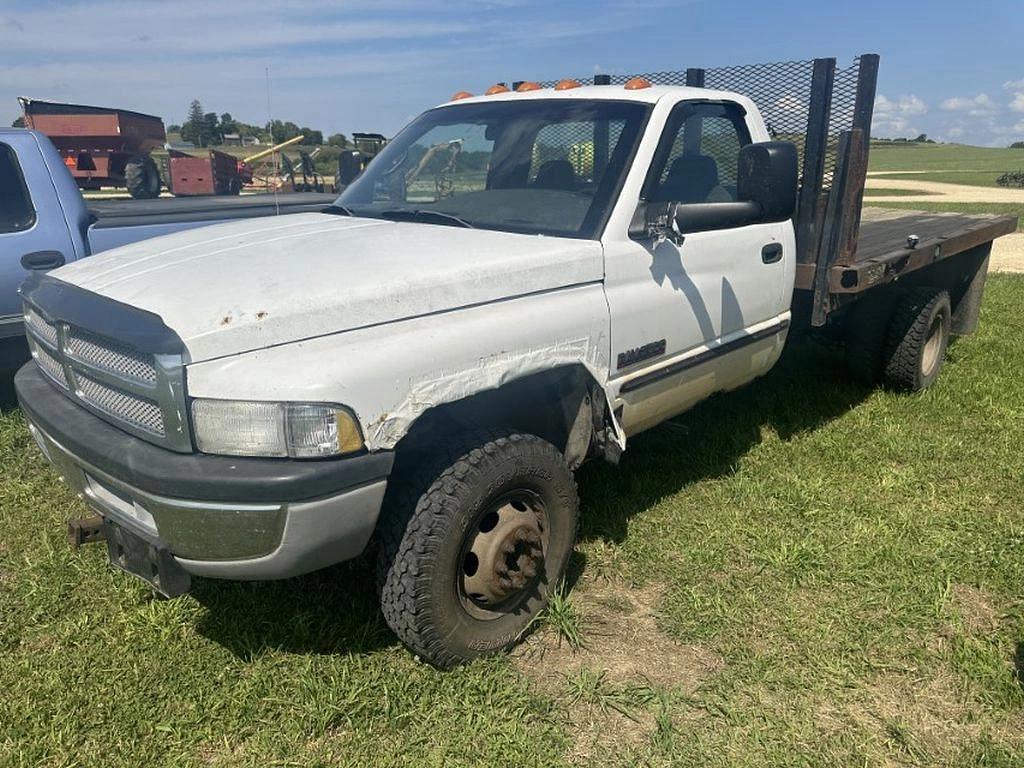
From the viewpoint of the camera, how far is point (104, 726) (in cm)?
268

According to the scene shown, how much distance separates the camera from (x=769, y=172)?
10.7 feet

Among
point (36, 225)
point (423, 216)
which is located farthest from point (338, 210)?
point (36, 225)

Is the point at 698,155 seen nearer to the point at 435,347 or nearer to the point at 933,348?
the point at 435,347

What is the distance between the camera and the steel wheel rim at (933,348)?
588 cm

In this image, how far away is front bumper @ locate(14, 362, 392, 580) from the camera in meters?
2.31

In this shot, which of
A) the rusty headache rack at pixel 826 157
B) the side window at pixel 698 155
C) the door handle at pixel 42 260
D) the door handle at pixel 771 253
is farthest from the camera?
the door handle at pixel 42 260

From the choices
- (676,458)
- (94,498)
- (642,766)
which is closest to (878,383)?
(676,458)

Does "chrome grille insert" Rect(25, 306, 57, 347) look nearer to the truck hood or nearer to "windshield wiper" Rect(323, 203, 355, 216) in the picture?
the truck hood

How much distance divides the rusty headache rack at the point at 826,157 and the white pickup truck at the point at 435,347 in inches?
13.3

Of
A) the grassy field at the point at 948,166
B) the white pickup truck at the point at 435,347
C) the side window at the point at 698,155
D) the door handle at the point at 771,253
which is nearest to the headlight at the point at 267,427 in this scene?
the white pickup truck at the point at 435,347

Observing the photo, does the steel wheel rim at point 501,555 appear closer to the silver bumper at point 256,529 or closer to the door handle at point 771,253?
the silver bumper at point 256,529

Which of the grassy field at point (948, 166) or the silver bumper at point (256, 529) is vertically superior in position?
the silver bumper at point (256, 529)

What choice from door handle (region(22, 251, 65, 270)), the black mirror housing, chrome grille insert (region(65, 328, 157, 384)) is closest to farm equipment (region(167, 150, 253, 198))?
door handle (region(22, 251, 65, 270))

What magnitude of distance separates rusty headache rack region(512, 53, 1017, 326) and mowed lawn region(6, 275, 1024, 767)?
1105mm
